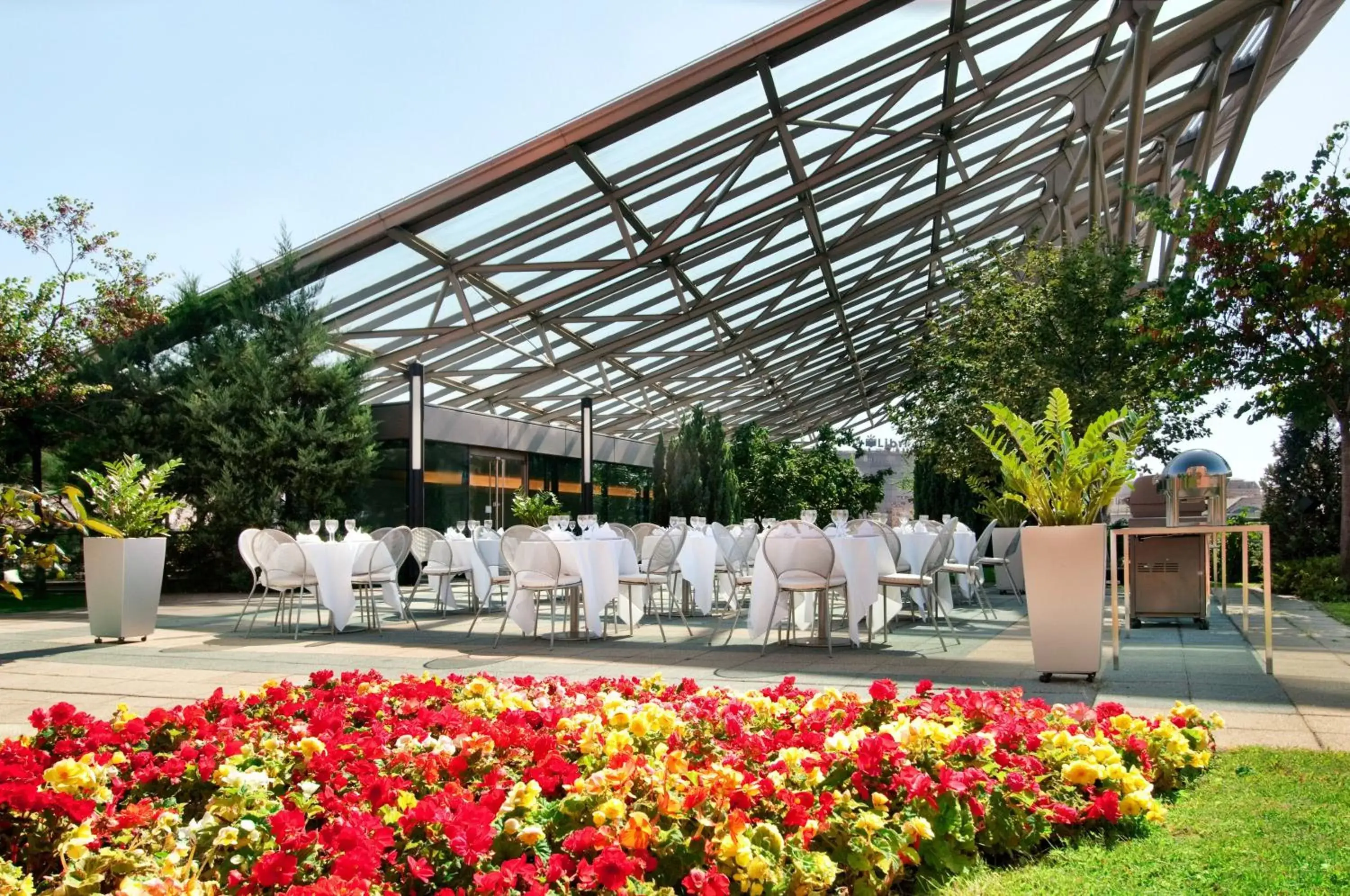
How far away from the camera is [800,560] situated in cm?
646

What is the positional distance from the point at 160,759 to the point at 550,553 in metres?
4.19

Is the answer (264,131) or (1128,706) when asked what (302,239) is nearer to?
(264,131)

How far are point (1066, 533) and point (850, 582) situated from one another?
186cm

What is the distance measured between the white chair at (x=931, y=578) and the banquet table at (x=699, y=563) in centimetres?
171

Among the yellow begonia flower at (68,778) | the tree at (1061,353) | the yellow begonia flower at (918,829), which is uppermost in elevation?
the tree at (1061,353)

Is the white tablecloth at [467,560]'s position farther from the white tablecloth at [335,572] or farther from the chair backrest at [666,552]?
the chair backrest at [666,552]

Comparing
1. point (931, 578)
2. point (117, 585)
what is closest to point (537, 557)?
point (931, 578)

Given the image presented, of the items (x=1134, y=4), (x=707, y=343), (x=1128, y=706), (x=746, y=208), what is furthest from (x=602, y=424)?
(x=1128, y=706)

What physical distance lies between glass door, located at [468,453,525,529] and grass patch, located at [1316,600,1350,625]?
10222 mm

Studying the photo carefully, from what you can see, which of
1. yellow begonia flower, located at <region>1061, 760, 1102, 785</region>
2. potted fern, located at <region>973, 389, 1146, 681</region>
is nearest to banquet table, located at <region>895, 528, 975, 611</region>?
potted fern, located at <region>973, 389, 1146, 681</region>

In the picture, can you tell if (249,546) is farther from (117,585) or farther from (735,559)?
(735,559)

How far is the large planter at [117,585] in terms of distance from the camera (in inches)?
279

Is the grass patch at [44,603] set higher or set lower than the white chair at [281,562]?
lower

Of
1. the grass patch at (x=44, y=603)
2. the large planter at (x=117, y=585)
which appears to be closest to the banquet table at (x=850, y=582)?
the large planter at (x=117, y=585)
